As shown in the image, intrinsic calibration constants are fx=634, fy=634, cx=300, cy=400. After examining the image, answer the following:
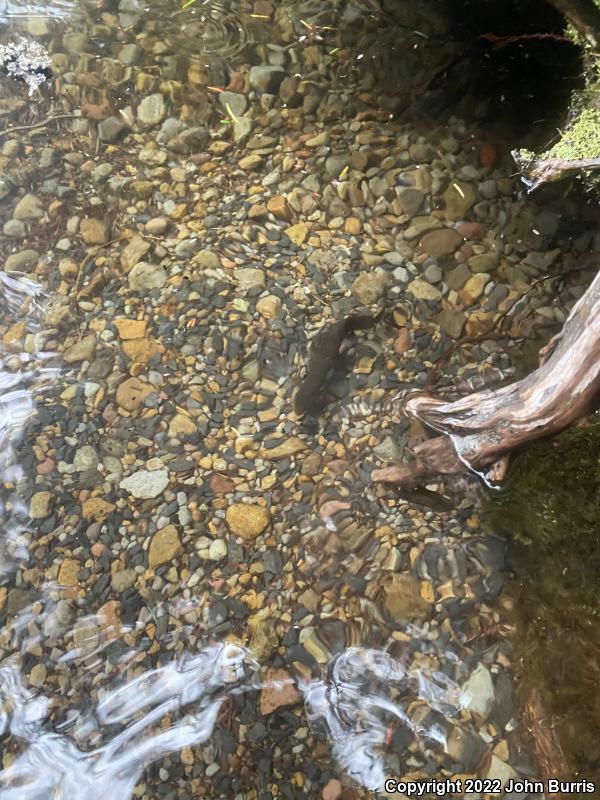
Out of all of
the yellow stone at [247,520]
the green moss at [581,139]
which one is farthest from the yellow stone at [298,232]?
the yellow stone at [247,520]

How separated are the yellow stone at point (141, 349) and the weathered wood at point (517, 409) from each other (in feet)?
4.41

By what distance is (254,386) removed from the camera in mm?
3271

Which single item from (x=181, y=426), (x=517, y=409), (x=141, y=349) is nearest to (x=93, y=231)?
(x=141, y=349)

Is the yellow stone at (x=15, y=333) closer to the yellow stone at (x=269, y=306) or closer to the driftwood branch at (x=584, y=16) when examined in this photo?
the yellow stone at (x=269, y=306)

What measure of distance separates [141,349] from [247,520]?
112cm

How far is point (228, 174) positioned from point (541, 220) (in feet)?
6.02

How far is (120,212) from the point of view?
377 centimetres

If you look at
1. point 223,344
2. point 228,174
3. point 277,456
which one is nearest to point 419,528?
point 277,456

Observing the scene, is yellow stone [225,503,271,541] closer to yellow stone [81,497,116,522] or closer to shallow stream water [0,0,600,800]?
shallow stream water [0,0,600,800]

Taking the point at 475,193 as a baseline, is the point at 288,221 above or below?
below

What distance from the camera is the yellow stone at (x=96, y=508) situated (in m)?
2.99

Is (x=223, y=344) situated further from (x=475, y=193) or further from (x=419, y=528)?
(x=475, y=193)

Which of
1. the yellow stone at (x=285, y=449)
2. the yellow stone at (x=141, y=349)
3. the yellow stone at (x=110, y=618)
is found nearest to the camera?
the yellow stone at (x=110, y=618)

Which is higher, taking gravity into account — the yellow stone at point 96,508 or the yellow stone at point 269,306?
the yellow stone at point 269,306
